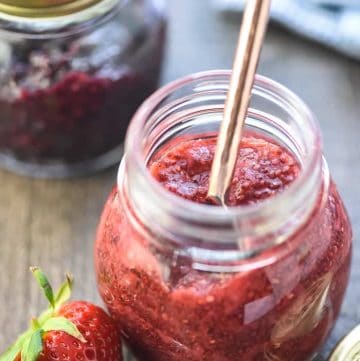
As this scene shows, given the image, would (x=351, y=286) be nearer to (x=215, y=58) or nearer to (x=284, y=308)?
(x=284, y=308)

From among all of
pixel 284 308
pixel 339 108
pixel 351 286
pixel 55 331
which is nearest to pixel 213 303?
pixel 284 308

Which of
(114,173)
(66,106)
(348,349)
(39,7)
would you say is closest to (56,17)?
(39,7)

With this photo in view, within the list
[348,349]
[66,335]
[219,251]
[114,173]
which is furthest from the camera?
[114,173]

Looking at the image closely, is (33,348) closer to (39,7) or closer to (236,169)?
(236,169)

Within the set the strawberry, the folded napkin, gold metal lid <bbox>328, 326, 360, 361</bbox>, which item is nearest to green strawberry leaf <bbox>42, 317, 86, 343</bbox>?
the strawberry

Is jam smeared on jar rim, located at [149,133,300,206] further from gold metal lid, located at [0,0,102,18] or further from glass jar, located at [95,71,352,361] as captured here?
gold metal lid, located at [0,0,102,18]

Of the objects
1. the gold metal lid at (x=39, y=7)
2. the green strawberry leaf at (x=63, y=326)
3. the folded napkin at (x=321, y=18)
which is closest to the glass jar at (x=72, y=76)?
the gold metal lid at (x=39, y=7)

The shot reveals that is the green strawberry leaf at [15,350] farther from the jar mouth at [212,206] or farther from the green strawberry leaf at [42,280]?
the jar mouth at [212,206]
